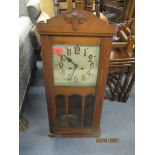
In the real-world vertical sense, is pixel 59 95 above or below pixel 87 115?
above

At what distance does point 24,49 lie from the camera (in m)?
1.38

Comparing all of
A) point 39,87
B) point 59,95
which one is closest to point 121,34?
point 59,95

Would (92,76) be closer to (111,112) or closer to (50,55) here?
(50,55)

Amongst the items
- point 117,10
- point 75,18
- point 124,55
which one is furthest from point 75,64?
point 117,10

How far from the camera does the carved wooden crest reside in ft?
2.51

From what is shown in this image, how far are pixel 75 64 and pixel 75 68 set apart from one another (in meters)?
0.02

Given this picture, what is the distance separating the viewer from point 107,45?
0.87 meters

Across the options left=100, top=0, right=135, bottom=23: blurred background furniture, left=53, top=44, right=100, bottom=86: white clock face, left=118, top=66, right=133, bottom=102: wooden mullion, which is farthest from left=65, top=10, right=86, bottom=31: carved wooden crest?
left=100, top=0, right=135, bottom=23: blurred background furniture

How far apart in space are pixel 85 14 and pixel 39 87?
1089mm

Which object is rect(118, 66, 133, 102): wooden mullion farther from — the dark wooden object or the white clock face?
the white clock face

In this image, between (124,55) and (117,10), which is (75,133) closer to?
(124,55)

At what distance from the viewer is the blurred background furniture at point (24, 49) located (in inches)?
51.0

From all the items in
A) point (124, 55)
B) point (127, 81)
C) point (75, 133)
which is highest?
point (124, 55)
